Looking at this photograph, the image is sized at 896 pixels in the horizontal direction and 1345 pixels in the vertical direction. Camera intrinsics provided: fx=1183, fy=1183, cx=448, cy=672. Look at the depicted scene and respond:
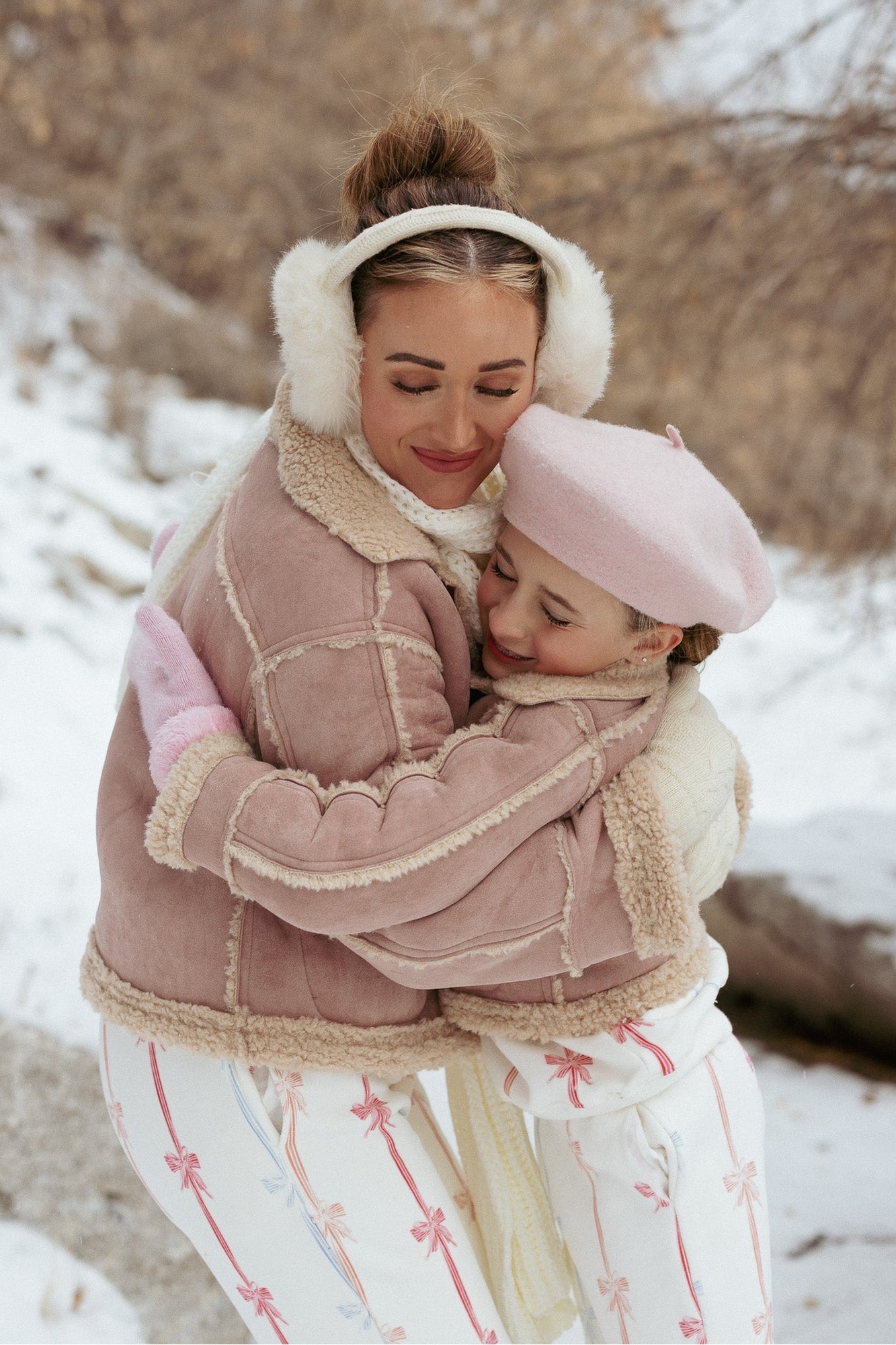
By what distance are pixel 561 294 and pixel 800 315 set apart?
317 centimetres

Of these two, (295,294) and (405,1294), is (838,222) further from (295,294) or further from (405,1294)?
(405,1294)

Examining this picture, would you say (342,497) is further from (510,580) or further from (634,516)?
(634,516)

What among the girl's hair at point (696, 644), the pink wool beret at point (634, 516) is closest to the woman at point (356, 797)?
the pink wool beret at point (634, 516)

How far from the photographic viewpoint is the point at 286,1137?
1.59 meters

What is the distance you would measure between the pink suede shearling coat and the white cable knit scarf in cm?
2

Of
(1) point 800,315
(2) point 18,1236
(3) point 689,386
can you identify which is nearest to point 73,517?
(1) point 800,315

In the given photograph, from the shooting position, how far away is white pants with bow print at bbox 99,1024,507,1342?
159cm

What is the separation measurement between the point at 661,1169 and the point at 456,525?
91cm

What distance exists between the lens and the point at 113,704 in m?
4.60

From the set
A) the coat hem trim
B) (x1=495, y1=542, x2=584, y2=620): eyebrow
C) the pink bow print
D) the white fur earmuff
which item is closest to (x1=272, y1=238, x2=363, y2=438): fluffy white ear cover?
the white fur earmuff

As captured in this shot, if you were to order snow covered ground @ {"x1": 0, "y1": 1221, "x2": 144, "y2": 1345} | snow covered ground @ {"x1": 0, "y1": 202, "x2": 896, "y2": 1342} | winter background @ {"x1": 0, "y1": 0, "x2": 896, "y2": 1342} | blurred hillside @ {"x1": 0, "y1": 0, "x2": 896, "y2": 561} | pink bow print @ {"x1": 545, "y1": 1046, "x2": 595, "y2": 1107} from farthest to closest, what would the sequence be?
blurred hillside @ {"x1": 0, "y1": 0, "x2": 896, "y2": 561} → snow covered ground @ {"x1": 0, "y1": 202, "x2": 896, "y2": 1342} → winter background @ {"x1": 0, "y1": 0, "x2": 896, "y2": 1342} → snow covered ground @ {"x1": 0, "y1": 1221, "x2": 144, "y2": 1345} → pink bow print @ {"x1": 545, "y1": 1046, "x2": 595, "y2": 1107}

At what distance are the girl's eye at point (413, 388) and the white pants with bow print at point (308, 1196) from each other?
92 cm

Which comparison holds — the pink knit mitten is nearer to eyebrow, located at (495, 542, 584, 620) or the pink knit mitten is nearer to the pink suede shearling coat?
the pink suede shearling coat

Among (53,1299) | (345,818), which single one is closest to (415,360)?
(345,818)
